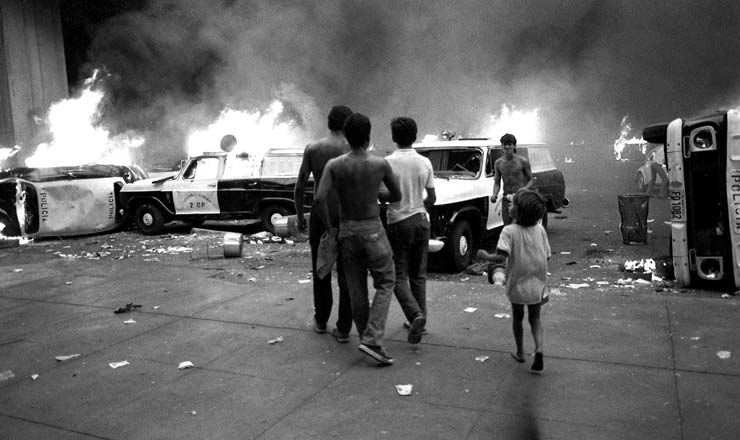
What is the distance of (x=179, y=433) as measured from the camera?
3334mm

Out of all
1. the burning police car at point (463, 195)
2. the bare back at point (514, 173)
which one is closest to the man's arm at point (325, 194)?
the burning police car at point (463, 195)

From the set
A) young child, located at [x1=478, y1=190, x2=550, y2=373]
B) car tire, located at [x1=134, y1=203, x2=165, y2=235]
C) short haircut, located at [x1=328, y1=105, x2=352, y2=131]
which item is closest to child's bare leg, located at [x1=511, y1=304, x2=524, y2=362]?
young child, located at [x1=478, y1=190, x2=550, y2=373]

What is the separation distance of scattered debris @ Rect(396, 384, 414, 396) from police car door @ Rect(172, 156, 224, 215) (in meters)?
9.11

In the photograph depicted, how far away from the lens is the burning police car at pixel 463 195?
25.7 feet

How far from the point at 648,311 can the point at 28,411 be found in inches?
193

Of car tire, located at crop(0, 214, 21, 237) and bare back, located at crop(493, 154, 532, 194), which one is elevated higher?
bare back, located at crop(493, 154, 532, 194)

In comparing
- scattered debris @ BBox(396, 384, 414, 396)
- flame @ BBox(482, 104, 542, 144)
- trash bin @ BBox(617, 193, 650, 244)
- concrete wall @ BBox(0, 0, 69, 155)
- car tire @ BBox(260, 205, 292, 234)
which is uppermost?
concrete wall @ BBox(0, 0, 69, 155)

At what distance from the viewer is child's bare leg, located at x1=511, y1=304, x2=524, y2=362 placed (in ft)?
13.2

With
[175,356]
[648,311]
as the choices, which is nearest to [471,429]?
[175,356]

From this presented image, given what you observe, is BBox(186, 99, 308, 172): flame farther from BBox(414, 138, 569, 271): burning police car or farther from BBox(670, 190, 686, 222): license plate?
BBox(670, 190, 686, 222): license plate

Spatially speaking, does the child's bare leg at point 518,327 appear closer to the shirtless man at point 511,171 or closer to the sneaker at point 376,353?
the sneaker at point 376,353

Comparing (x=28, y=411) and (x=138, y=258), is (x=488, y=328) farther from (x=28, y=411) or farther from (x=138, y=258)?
(x=138, y=258)

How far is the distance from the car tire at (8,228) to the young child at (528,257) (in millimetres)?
12217

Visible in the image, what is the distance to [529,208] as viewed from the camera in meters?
3.88
